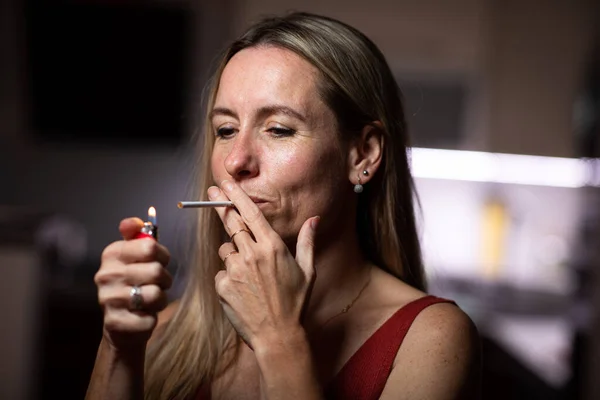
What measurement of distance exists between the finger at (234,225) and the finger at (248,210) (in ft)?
0.04

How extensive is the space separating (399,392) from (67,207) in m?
3.78

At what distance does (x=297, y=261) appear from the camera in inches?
50.4

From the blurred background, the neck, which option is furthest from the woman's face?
the blurred background

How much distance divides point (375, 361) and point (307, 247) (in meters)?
0.30

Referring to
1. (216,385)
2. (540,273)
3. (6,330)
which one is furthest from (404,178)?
(540,273)

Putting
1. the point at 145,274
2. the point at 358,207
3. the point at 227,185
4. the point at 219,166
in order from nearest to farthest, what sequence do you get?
the point at 145,274
the point at 227,185
the point at 219,166
the point at 358,207

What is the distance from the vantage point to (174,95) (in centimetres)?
459

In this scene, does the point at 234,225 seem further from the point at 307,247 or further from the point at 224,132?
the point at 224,132

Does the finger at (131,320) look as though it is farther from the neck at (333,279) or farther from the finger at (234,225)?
the neck at (333,279)

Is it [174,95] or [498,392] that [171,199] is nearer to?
[174,95]

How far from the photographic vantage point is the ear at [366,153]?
4.96ft

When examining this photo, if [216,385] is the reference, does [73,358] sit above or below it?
below

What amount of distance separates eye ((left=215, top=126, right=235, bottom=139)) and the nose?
60 millimetres

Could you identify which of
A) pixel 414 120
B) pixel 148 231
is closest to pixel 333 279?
pixel 148 231
